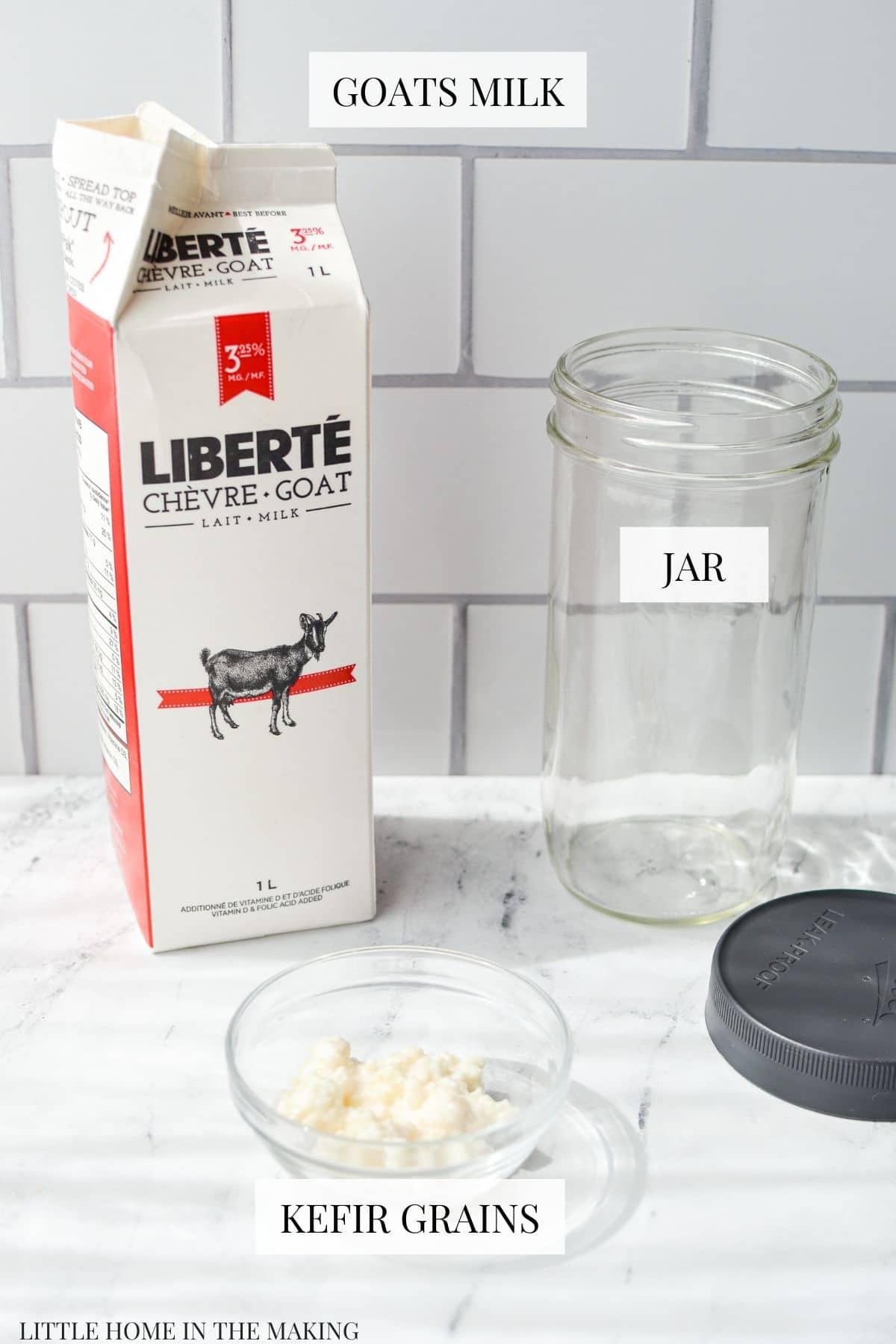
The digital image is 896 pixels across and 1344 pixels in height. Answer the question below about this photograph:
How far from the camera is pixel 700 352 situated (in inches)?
30.9

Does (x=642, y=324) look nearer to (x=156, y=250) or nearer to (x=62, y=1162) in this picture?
(x=156, y=250)

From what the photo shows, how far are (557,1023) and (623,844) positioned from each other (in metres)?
0.21

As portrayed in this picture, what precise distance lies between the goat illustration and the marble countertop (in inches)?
Answer: 5.7

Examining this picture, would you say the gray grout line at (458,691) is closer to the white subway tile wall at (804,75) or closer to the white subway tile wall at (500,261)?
the white subway tile wall at (500,261)

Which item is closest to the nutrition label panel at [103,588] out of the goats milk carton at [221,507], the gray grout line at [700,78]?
the goats milk carton at [221,507]

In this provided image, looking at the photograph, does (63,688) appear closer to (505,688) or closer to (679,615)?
(505,688)

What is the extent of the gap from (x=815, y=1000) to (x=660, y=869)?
0.55 feet

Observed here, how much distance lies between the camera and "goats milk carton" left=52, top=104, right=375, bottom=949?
604 millimetres

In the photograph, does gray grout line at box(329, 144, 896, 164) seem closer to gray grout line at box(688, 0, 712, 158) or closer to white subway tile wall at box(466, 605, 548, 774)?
gray grout line at box(688, 0, 712, 158)

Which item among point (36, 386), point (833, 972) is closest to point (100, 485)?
Result: point (36, 386)

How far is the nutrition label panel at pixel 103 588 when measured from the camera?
0.65 metres

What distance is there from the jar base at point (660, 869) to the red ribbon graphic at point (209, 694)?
7.9 inches

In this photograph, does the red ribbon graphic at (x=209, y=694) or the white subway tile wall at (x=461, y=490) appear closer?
the red ribbon graphic at (x=209, y=694)

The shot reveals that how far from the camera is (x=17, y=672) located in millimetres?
875
